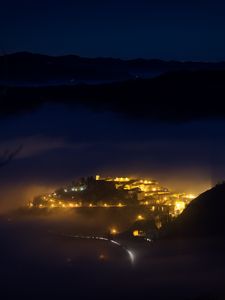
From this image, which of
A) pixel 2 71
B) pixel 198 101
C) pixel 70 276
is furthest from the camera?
pixel 2 71

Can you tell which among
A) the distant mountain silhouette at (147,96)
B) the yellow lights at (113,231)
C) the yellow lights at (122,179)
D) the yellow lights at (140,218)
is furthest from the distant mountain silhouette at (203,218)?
the distant mountain silhouette at (147,96)

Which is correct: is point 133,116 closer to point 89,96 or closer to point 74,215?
point 89,96

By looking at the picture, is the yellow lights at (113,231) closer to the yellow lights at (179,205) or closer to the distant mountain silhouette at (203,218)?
the distant mountain silhouette at (203,218)

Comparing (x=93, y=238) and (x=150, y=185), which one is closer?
(x=93, y=238)

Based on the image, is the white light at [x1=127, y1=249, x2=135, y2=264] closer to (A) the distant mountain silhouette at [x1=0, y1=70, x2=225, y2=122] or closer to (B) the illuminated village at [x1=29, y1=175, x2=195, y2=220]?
(B) the illuminated village at [x1=29, y1=175, x2=195, y2=220]

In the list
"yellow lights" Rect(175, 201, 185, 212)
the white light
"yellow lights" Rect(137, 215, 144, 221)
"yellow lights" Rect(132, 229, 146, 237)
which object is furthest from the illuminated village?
the white light

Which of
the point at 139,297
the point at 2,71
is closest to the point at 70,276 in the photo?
the point at 139,297
